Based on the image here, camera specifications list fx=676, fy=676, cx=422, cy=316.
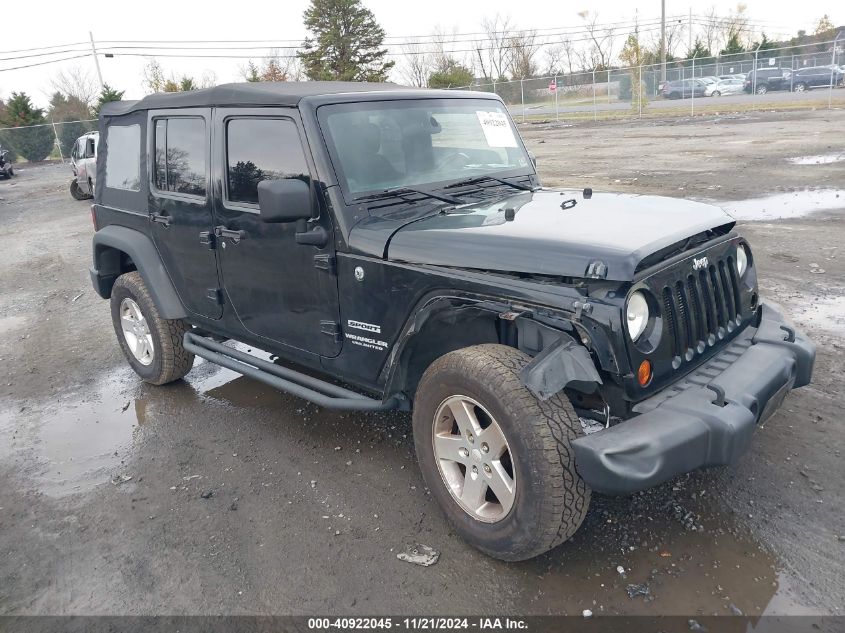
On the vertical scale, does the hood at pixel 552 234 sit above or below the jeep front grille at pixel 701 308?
above

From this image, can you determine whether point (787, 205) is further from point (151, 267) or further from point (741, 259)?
point (151, 267)

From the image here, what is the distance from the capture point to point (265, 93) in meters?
3.78

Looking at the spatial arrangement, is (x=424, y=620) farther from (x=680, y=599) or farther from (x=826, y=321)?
(x=826, y=321)

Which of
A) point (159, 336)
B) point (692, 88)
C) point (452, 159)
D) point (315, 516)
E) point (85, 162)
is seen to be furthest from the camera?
point (692, 88)

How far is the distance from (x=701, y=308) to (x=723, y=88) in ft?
123

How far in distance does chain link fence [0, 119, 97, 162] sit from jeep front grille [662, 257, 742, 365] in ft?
132

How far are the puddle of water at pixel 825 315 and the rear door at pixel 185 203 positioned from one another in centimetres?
456

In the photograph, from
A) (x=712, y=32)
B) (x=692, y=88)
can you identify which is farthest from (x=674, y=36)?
(x=692, y=88)

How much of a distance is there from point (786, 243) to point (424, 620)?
693 cm

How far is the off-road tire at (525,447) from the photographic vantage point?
2.64 meters

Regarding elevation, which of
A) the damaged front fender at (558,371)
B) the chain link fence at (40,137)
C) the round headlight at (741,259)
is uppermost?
the chain link fence at (40,137)

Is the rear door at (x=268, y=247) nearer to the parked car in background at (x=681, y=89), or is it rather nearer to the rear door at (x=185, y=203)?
the rear door at (x=185, y=203)

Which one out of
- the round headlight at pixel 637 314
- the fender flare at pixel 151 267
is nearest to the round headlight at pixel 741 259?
the round headlight at pixel 637 314

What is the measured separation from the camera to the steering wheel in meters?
3.92
